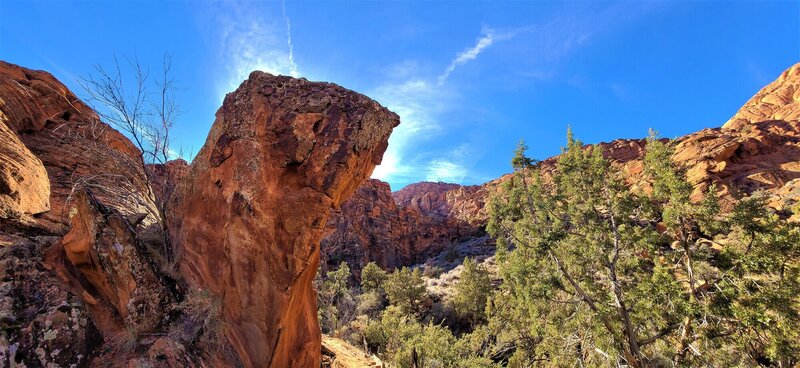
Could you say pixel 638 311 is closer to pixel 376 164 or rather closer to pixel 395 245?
pixel 376 164

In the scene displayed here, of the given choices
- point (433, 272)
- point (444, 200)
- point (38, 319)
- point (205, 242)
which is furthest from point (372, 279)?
point (444, 200)

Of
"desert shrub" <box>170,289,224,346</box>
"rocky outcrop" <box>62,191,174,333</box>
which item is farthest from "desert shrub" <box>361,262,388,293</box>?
"rocky outcrop" <box>62,191,174,333</box>

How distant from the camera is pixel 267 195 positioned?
4.92 metres

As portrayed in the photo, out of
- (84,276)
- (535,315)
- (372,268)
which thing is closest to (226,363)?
(84,276)

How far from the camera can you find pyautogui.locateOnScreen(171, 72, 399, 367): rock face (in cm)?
484

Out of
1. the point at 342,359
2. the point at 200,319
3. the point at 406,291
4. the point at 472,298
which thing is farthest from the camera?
the point at 406,291

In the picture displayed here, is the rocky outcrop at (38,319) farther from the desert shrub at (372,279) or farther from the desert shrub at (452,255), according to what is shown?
the desert shrub at (452,255)

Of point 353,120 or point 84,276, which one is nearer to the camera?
point 84,276

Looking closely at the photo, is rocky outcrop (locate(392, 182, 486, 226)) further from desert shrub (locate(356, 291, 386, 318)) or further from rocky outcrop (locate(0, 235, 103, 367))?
rocky outcrop (locate(0, 235, 103, 367))

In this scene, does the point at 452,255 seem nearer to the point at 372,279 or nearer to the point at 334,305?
the point at 372,279

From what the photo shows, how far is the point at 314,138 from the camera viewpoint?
5191mm

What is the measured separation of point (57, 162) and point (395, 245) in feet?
177

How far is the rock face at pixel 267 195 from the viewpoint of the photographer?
4.84 metres

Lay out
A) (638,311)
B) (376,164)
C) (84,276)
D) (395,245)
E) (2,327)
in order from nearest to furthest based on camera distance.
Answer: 1. (2,327)
2. (84,276)
3. (376,164)
4. (638,311)
5. (395,245)
